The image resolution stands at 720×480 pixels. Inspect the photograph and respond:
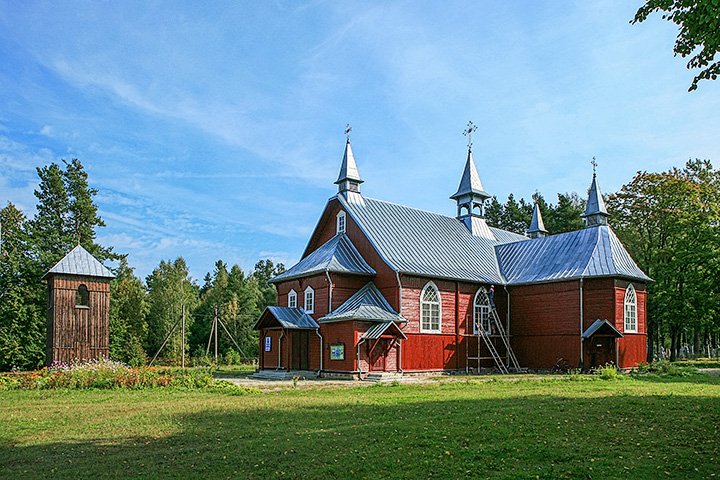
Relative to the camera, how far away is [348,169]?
108 ft

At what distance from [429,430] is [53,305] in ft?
70.5

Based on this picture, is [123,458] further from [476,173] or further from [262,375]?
[476,173]

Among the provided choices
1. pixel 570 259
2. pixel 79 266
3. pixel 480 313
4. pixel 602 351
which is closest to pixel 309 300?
pixel 480 313

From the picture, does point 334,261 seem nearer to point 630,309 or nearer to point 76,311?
point 76,311

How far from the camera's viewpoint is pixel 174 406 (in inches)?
597

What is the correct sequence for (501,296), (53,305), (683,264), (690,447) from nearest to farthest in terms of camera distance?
(690,447), (53,305), (501,296), (683,264)

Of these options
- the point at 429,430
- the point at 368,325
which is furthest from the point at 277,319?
the point at 429,430

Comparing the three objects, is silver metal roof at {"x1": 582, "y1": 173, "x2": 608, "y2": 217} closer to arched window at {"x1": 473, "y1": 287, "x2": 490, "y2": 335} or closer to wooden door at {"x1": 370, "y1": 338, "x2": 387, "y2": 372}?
arched window at {"x1": 473, "y1": 287, "x2": 490, "y2": 335}

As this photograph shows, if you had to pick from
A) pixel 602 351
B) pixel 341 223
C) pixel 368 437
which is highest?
pixel 341 223

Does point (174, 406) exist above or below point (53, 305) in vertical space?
below

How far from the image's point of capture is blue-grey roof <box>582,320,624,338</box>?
29078 mm

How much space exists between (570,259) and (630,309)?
3.67 meters

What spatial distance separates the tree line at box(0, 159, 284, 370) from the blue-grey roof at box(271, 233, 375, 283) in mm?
8824

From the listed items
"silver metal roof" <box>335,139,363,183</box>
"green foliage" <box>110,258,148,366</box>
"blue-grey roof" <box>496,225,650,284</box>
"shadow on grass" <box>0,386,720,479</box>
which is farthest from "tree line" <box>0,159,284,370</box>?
"shadow on grass" <box>0,386,720,479</box>
